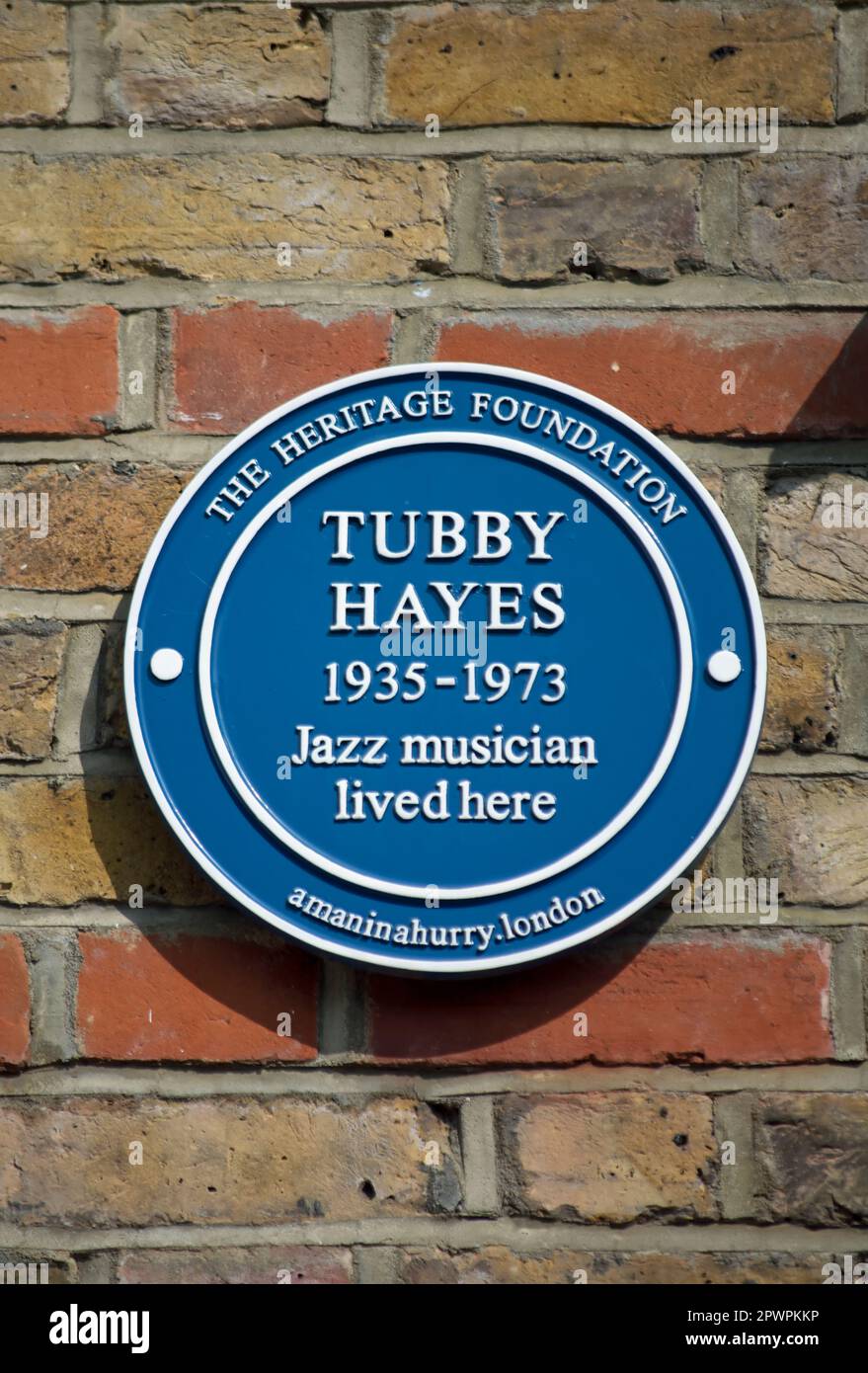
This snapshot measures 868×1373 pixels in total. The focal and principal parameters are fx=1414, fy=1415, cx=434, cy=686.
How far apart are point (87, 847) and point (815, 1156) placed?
0.73 m

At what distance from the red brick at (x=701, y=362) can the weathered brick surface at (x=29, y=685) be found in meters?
0.47

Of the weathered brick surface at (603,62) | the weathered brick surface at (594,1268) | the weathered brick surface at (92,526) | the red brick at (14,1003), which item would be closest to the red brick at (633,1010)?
the weathered brick surface at (594,1268)

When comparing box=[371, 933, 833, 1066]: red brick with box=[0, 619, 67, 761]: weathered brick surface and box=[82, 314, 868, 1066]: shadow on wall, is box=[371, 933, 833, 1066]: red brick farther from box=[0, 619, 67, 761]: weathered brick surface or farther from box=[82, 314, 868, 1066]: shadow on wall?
box=[0, 619, 67, 761]: weathered brick surface

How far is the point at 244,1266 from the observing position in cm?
128

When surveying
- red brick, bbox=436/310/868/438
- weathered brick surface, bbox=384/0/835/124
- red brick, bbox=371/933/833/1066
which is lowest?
red brick, bbox=371/933/833/1066

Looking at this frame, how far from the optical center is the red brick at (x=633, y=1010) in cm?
130

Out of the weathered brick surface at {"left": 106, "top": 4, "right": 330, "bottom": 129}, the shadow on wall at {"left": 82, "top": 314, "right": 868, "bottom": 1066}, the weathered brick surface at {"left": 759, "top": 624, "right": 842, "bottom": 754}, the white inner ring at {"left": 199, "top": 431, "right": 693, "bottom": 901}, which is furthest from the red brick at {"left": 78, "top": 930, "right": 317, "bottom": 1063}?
the weathered brick surface at {"left": 106, "top": 4, "right": 330, "bottom": 129}

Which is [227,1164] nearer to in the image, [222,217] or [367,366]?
[367,366]

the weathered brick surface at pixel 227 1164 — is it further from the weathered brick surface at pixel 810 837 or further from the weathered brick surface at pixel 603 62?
the weathered brick surface at pixel 603 62

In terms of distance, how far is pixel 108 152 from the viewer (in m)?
1.41

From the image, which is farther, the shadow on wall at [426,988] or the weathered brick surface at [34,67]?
the weathered brick surface at [34,67]

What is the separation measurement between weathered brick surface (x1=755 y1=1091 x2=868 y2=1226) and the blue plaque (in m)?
0.25

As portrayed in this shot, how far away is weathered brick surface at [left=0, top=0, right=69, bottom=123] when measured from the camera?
1.42m

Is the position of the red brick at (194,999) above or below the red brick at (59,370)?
below
